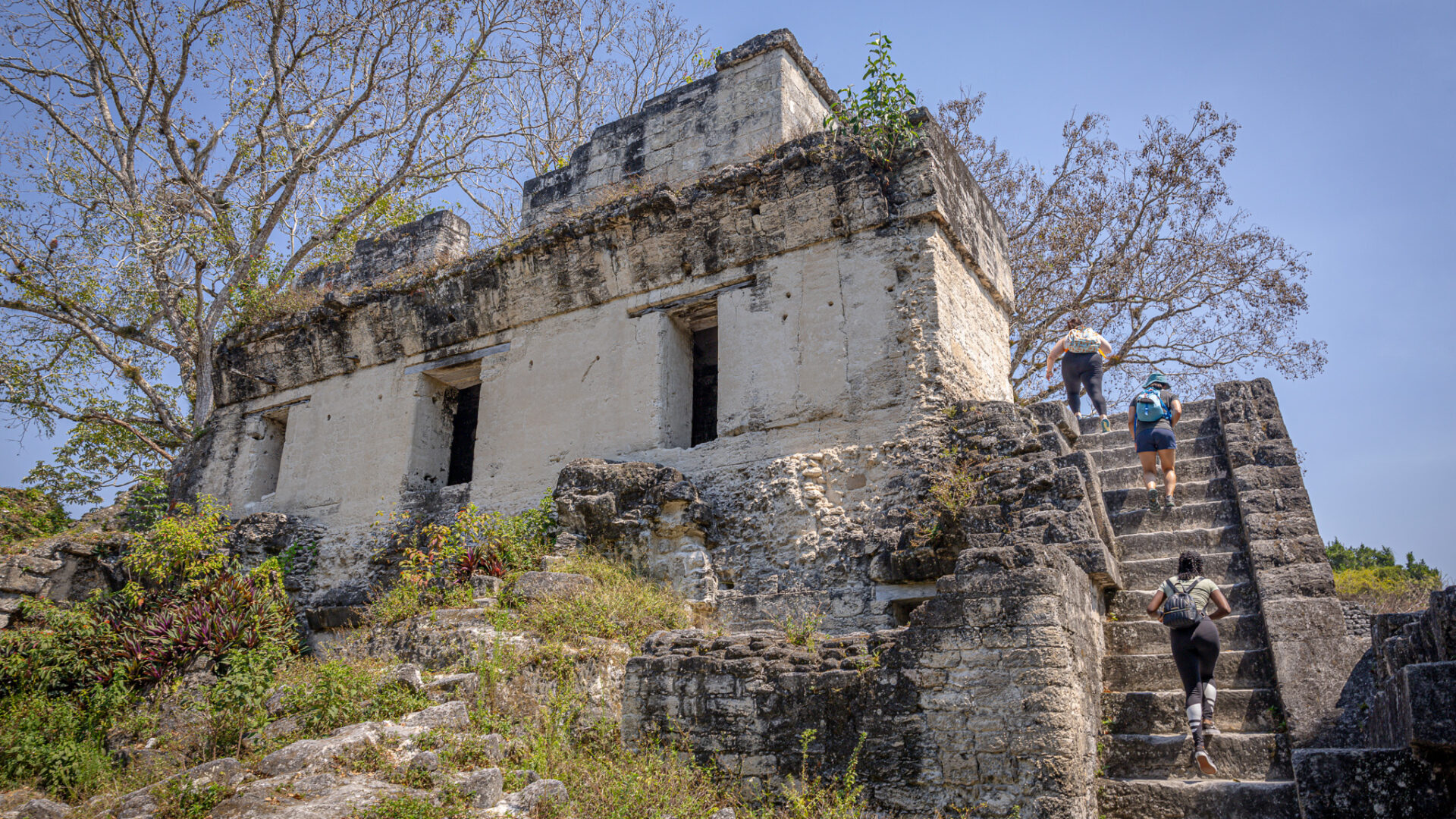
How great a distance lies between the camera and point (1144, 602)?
6258 millimetres

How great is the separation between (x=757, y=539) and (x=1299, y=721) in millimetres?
4125

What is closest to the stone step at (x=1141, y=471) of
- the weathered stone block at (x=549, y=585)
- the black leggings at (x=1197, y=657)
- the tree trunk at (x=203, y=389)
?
the black leggings at (x=1197, y=657)

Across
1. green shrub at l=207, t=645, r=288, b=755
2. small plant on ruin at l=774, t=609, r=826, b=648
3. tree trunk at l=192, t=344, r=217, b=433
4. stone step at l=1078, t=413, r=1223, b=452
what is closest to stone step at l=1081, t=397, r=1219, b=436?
stone step at l=1078, t=413, r=1223, b=452

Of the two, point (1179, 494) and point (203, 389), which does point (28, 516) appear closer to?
point (203, 389)

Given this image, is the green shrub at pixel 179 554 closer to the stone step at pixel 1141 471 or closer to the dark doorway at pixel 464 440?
the dark doorway at pixel 464 440

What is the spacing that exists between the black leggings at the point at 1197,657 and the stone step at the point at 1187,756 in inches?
11.1

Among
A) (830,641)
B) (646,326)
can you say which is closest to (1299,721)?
(830,641)

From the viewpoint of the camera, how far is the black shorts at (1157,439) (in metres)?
6.87

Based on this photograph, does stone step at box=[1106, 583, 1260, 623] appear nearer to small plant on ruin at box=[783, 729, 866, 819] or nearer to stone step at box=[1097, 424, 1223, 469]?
stone step at box=[1097, 424, 1223, 469]

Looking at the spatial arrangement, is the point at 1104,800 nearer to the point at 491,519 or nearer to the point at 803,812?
the point at 803,812

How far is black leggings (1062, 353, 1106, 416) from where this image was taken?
26.2 ft

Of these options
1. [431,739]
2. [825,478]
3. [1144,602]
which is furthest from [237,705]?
[1144,602]

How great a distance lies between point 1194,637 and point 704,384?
21.5ft

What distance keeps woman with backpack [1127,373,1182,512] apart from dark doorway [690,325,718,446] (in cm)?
482
